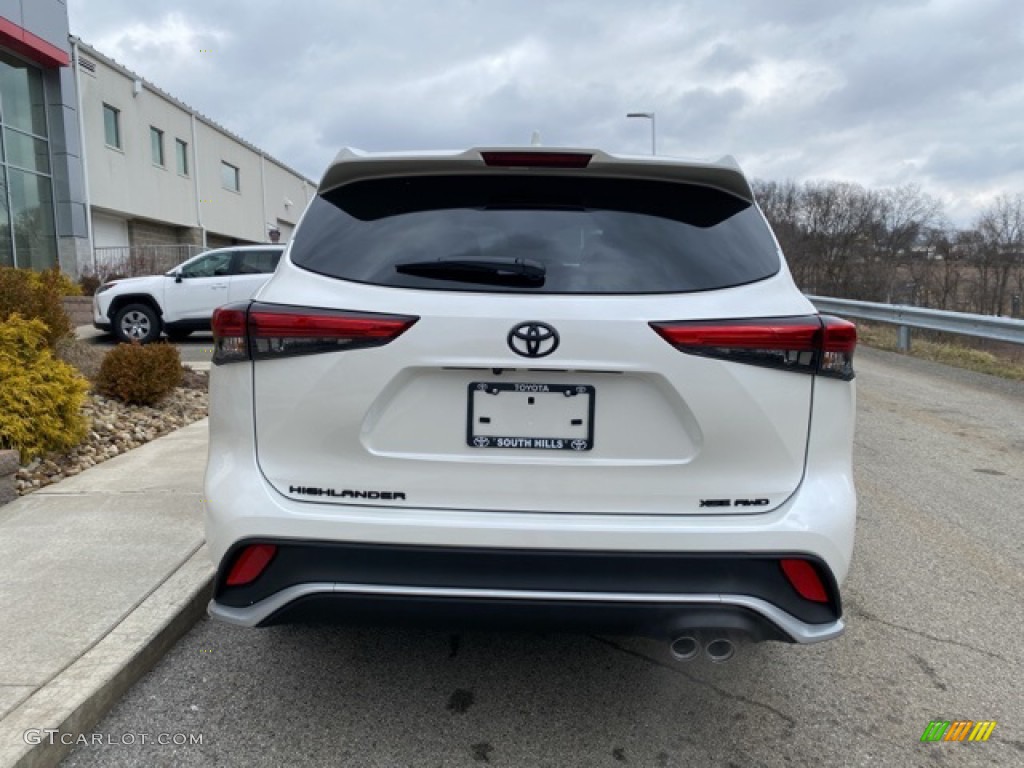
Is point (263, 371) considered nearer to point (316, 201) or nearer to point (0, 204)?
point (316, 201)

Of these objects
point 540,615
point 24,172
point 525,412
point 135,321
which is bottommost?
point 540,615

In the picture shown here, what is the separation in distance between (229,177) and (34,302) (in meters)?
30.9

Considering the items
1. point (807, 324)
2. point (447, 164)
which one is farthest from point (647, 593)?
point (447, 164)

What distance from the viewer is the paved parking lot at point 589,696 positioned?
245 centimetres

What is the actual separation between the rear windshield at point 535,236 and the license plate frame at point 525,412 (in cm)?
30

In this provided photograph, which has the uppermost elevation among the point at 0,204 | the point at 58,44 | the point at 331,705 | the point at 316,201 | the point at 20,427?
the point at 58,44

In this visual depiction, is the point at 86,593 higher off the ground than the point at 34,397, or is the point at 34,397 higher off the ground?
the point at 34,397

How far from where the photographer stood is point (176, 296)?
1298cm

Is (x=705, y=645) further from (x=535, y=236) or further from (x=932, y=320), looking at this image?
(x=932, y=320)

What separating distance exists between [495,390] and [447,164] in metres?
0.83

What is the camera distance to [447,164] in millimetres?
2482

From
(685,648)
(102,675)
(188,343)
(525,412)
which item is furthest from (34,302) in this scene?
(188,343)

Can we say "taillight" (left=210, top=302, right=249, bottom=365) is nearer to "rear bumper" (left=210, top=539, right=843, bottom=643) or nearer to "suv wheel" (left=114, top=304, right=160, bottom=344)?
"rear bumper" (left=210, top=539, right=843, bottom=643)

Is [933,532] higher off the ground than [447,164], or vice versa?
[447,164]
